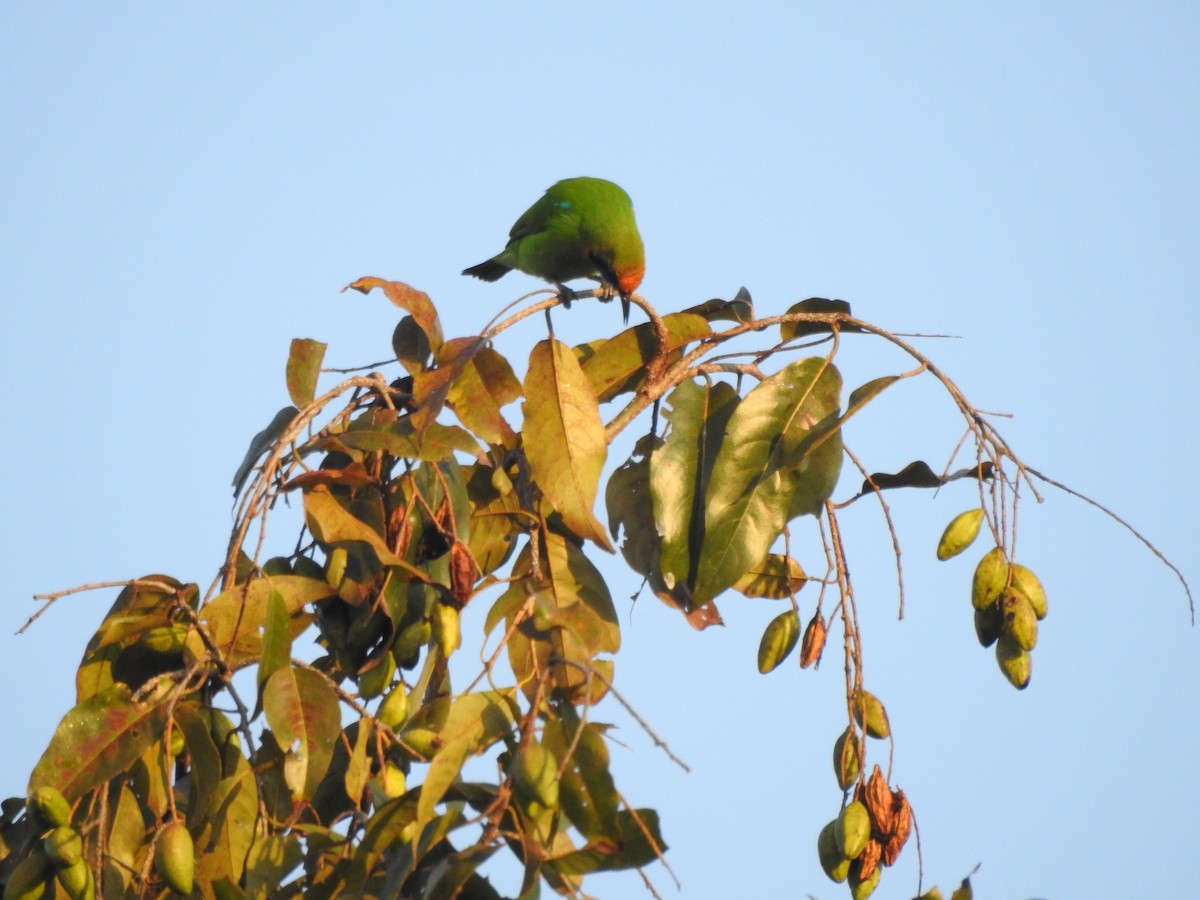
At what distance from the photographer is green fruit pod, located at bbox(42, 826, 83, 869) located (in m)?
1.85

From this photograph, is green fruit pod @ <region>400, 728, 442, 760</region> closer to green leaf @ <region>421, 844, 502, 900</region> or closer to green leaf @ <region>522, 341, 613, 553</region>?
green leaf @ <region>421, 844, 502, 900</region>

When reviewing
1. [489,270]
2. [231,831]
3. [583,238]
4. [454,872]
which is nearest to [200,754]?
[231,831]

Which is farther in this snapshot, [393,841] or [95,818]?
[95,818]

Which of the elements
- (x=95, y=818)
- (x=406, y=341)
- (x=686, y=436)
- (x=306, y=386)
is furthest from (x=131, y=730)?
(x=686, y=436)

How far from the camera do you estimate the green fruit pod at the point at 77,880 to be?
6.12 ft

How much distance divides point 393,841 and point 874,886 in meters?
0.85

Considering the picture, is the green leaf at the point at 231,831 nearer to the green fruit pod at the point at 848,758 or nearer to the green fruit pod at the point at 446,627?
the green fruit pod at the point at 446,627

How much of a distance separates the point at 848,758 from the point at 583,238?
3.09 meters

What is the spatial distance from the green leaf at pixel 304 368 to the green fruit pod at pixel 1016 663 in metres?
1.26

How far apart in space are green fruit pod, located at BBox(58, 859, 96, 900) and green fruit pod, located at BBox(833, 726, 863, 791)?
1.19 metres

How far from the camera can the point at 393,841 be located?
5.88 ft

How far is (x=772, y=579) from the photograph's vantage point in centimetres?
244

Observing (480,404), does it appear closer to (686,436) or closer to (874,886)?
(686,436)

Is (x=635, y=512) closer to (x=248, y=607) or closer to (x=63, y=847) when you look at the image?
(x=248, y=607)
